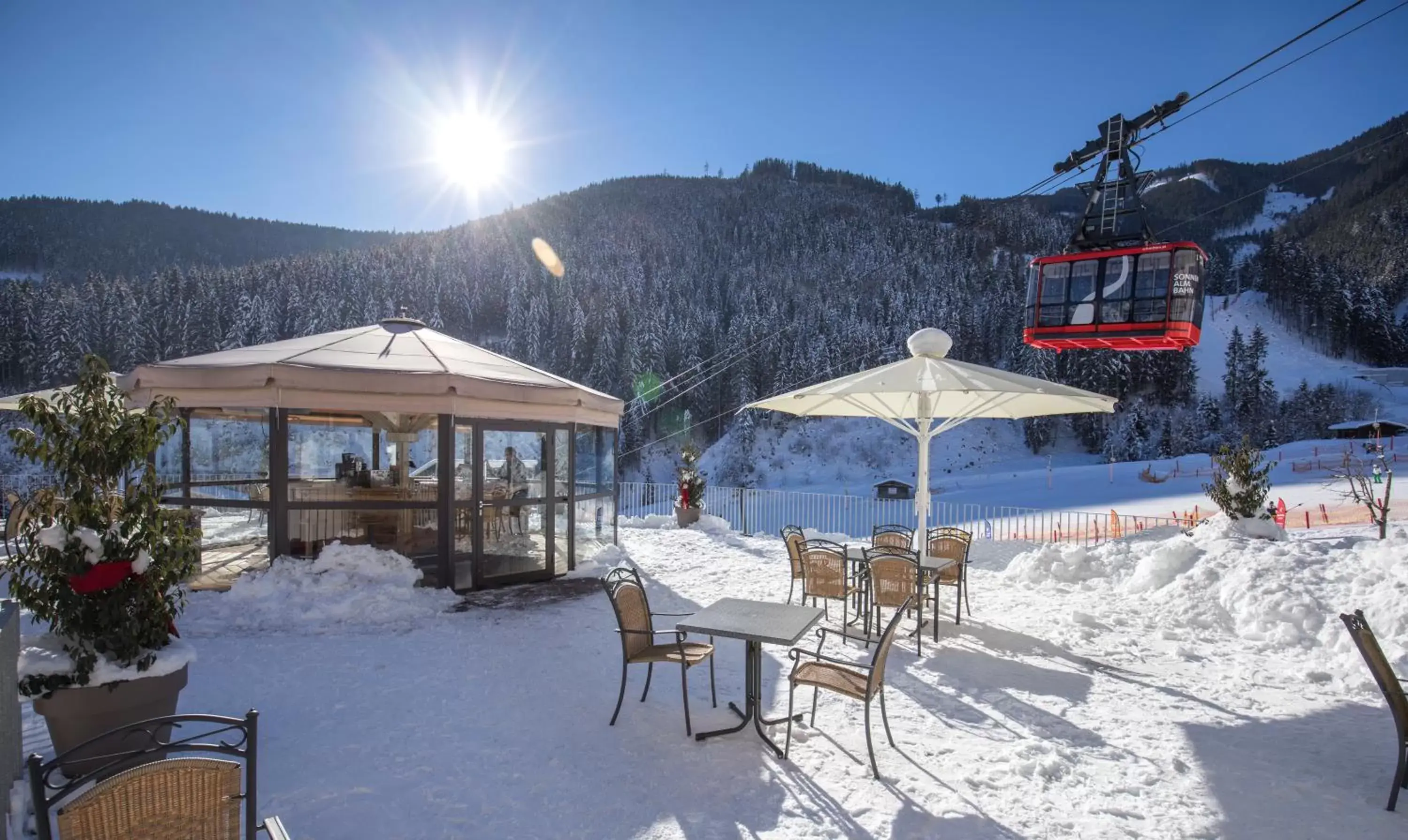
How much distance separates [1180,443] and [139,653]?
4849 centimetres

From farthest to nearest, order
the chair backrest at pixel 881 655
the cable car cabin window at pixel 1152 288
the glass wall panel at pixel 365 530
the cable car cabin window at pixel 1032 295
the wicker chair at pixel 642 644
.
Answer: the cable car cabin window at pixel 1032 295 → the cable car cabin window at pixel 1152 288 → the glass wall panel at pixel 365 530 → the wicker chair at pixel 642 644 → the chair backrest at pixel 881 655

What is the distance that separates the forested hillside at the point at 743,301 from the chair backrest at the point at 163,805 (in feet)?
89.8

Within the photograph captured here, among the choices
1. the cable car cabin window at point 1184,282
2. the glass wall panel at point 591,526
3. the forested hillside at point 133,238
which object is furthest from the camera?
the forested hillside at point 133,238

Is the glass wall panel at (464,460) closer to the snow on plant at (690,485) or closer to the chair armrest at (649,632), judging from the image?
the chair armrest at (649,632)

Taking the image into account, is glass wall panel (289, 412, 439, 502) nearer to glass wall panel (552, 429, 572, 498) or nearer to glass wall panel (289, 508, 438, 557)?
glass wall panel (289, 508, 438, 557)

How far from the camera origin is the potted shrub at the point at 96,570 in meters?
3.15

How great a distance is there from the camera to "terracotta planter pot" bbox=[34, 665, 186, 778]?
3172 millimetres

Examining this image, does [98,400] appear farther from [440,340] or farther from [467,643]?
[440,340]

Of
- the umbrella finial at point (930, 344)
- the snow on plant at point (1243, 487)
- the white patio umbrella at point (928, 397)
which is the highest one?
the umbrella finial at point (930, 344)

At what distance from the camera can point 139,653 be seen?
3332mm

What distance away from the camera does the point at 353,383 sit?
669cm

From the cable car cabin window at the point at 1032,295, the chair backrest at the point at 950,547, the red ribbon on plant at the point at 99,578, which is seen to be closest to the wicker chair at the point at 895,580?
the chair backrest at the point at 950,547

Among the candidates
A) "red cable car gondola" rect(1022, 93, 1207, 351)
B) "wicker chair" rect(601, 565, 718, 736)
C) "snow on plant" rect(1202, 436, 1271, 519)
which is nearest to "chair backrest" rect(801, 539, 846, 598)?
"wicker chair" rect(601, 565, 718, 736)

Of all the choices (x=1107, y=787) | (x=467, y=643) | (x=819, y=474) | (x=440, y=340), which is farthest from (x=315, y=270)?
(x=1107, y=787)
